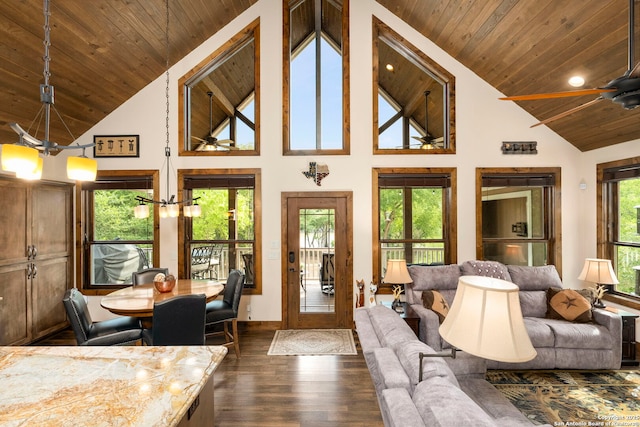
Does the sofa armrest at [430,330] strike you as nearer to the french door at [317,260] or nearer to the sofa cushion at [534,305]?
the sofa cushion at [534,305]

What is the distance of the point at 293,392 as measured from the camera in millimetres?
3059

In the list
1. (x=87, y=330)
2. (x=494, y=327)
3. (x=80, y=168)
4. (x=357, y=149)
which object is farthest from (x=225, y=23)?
(x=494, y=327)

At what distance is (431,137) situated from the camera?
5.02 meters

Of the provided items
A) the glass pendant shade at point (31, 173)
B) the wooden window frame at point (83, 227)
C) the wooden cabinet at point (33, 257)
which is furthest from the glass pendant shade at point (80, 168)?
the wooden window frame at point (83, 227)

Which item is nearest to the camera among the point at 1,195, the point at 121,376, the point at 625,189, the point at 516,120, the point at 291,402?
the point at 121,376

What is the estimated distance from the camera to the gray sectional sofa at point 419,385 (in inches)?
54.4

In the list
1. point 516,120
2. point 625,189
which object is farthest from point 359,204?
point 625,189

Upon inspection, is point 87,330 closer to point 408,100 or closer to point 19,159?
point 19,159

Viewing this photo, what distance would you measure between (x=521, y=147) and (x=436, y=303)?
111 inches

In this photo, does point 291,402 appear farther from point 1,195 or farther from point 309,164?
point 1,195

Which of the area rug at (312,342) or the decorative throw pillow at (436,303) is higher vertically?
the decorative throw pillow at (436,303)

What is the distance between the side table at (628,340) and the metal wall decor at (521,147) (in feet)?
7.74

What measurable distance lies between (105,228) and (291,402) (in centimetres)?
399

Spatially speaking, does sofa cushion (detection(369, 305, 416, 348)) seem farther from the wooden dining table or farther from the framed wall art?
the framed wall art
